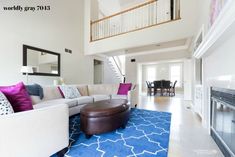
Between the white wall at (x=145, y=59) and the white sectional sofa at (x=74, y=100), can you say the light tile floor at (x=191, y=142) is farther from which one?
the white wall at (x=145, y=59)

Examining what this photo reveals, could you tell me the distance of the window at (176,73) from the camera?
11.0m

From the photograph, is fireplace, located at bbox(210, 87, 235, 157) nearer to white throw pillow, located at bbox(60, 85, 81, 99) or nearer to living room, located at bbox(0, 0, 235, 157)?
living room, located at bbox(0, 0, 235, 157)

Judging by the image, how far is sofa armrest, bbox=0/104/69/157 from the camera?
116 cm

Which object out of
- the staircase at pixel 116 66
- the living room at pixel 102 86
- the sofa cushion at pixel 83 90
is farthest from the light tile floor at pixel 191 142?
the staircase at pixel 116 66

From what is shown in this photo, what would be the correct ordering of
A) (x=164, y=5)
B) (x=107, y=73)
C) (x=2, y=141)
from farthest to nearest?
(x=107, y=73), (x=164, y=5), (x=2, y=141)

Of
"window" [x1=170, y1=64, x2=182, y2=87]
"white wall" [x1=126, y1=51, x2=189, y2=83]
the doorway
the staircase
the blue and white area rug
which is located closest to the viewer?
the blue and white area rug

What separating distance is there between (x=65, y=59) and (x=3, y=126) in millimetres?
4556

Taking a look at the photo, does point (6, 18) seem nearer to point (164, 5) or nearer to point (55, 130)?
point (55, 130)

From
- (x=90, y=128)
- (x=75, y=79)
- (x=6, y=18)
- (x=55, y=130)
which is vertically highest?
(x=6, y=18)

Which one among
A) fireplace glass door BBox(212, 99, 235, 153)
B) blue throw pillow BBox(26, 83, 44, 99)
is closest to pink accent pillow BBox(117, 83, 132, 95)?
blue throw pillow BBox(26, 83, 44, 99)

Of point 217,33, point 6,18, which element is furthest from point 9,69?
point 217,33

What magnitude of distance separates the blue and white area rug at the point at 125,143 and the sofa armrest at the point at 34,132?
0.33 m

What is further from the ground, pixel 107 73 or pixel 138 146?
pixel 107 73

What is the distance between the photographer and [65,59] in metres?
5.38
